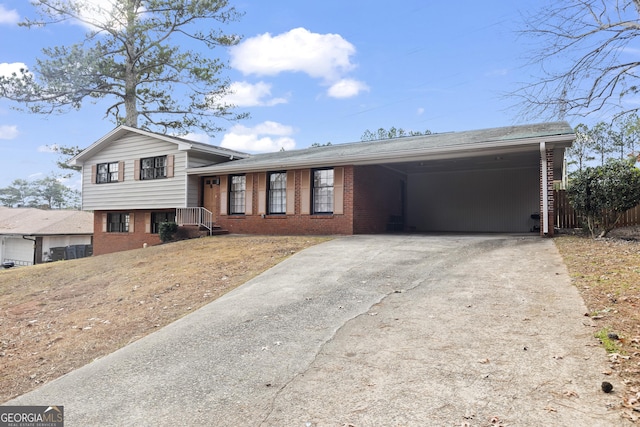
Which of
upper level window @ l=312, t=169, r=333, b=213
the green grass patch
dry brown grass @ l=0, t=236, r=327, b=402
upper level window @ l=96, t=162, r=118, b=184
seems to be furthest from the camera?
upper level window @ l=96, t=162, r=118, b=184

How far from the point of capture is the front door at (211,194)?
56.1 ft

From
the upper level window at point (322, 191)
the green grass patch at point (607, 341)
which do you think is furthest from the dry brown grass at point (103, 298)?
the green grass patch at point (607, 341)

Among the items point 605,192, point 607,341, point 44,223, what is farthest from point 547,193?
point 44,223

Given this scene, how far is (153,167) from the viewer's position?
720 inches

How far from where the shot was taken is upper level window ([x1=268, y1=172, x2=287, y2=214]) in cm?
1526

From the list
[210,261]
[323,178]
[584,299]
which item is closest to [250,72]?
[323,178]

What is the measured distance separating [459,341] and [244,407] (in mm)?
2262

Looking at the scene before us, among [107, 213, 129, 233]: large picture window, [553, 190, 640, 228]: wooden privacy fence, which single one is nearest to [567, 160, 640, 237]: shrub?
[553, 190, 640, 228]: wooden privacy fence

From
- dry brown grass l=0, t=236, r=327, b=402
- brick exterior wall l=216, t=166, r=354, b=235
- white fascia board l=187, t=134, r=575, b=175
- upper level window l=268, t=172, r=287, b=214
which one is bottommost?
dry brown grass l=0, t=236, r=327, b=402

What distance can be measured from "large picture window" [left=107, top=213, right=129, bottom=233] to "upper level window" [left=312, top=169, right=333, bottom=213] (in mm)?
11291

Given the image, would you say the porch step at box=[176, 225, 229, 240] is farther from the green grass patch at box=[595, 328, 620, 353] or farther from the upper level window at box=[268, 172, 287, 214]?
the green grass patch at box=[595, 328, 620, 353]

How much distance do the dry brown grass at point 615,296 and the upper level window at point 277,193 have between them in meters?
9.51

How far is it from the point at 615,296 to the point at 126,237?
2014 centimetres

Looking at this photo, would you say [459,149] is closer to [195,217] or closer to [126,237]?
[195,217]
